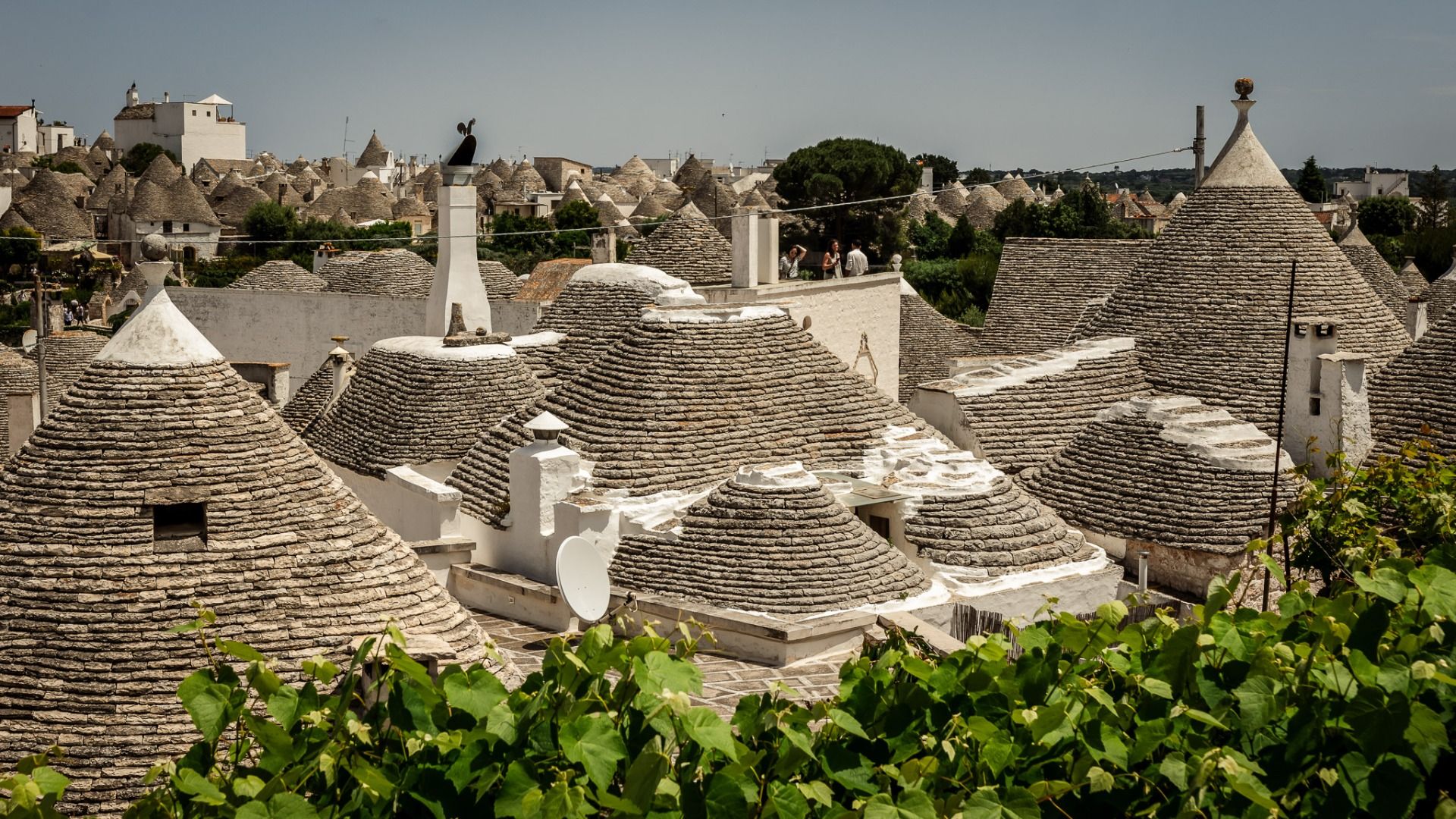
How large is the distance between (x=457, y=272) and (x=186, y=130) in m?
114

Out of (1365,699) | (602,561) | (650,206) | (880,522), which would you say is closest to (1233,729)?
(1365,699)

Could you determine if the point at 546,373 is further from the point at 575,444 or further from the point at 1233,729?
the point at 1233,729

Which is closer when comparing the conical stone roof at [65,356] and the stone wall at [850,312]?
the stone wall at [850,312]

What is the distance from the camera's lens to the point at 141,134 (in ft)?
440

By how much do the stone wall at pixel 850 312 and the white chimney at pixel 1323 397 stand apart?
6.09 meters

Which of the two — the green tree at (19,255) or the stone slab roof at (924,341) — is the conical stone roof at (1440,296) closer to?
the stone slab roof at (924,341)

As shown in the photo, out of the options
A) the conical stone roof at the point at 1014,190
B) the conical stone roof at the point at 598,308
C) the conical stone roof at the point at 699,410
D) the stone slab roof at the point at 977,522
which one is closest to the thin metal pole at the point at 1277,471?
the stone slab roof at the point at 977,522

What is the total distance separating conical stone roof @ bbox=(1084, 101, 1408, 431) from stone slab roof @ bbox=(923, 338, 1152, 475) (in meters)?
0.52

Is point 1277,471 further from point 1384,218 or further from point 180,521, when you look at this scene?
point 1384,218

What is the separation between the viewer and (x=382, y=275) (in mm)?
38594

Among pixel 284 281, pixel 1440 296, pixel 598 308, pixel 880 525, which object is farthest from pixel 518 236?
pixel 880 525

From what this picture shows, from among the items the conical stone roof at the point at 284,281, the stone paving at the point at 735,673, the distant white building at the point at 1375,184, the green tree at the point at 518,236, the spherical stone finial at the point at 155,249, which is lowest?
the stone paving at the point at 735,673

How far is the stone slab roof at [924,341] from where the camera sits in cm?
3131

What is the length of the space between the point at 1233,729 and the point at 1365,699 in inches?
21.1
